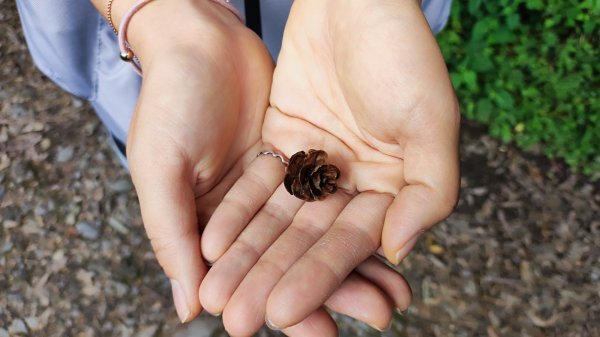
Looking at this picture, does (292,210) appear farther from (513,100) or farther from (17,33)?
(17,33)

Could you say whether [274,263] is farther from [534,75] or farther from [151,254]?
[534,75]

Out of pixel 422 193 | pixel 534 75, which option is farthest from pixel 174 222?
pixel 534 75

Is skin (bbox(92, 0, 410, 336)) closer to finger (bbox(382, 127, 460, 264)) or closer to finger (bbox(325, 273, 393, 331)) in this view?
finger (bbox(325, 273, 393, 331))

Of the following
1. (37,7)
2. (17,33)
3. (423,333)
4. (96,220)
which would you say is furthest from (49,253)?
(423,333)

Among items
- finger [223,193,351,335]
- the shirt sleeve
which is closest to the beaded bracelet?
the shirt sleeve

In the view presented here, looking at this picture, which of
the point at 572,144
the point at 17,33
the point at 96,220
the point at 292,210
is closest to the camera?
the point at 292,210
